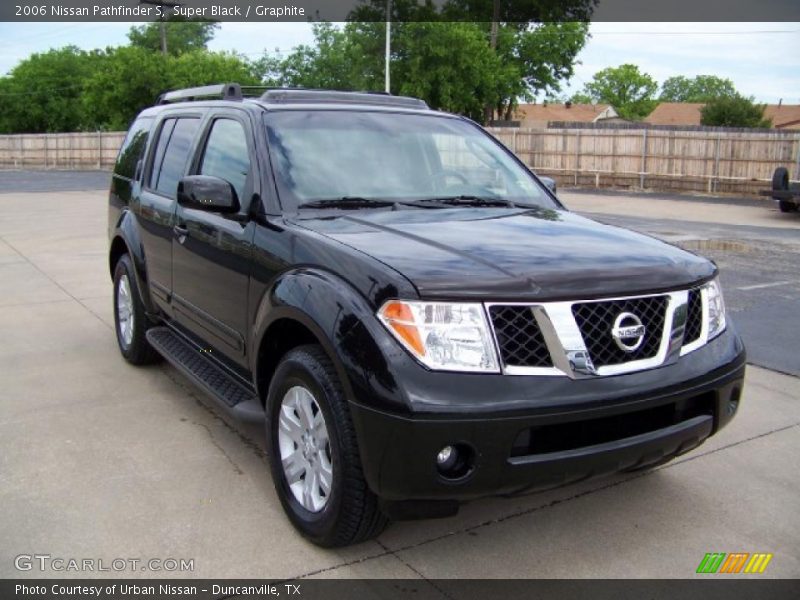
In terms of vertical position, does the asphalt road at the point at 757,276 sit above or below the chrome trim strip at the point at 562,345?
below

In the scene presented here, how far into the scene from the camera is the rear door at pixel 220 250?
12.8ft

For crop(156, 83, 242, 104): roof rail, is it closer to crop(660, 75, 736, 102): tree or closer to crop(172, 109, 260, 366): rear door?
crop(172, 109, 260, 366): rear door

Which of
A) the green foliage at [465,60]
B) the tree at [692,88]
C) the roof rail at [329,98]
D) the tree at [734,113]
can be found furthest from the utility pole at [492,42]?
the tree at [692,88]

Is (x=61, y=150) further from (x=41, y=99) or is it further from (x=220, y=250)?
(x=220, y=250)

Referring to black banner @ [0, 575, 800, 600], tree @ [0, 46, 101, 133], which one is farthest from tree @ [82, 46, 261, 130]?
black banner @ [0, 575, 800, 600]

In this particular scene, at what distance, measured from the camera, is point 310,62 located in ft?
240

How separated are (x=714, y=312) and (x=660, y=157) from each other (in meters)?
22.4

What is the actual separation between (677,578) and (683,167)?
2260cm

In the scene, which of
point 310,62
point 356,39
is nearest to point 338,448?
point 356,39

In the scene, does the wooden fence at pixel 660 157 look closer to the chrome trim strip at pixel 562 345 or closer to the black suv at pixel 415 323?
the black suv at pixel 415 323

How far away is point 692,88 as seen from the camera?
131875 mm

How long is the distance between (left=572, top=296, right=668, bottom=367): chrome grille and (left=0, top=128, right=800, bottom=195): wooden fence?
18.6 m

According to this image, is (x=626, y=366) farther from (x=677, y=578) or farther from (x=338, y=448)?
(x=338, y=448)

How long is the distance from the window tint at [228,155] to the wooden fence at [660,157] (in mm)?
18328
